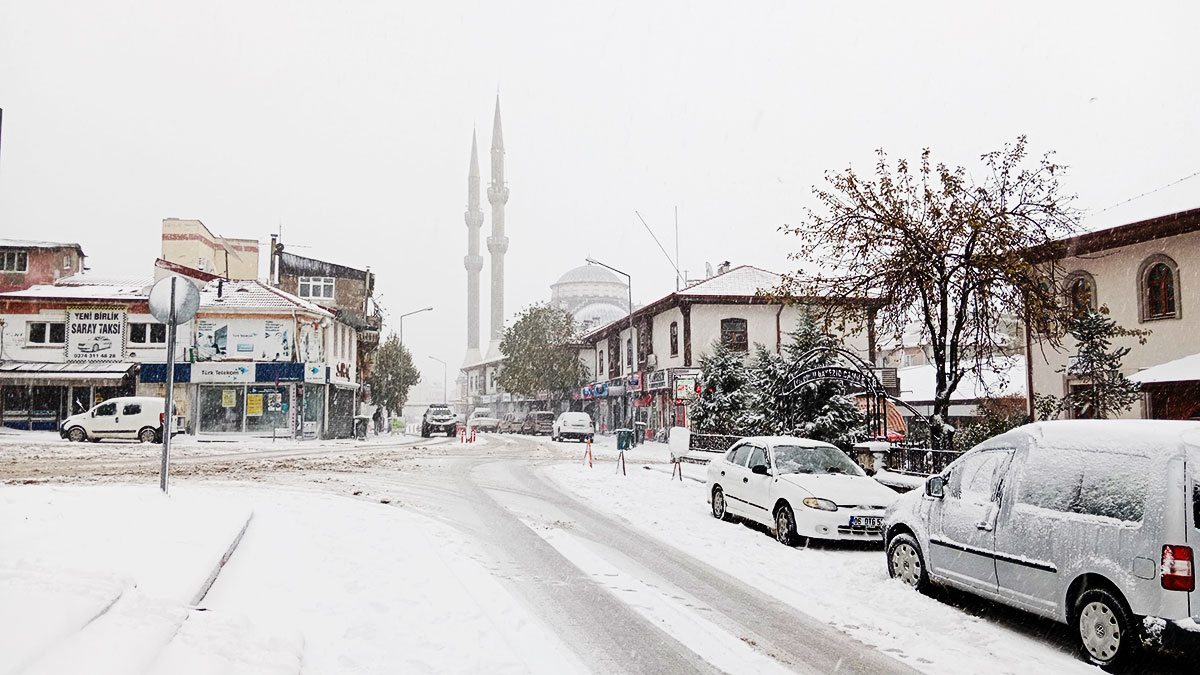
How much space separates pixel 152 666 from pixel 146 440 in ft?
105

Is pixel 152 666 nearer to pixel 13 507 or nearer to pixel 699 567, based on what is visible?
pixel 13 507

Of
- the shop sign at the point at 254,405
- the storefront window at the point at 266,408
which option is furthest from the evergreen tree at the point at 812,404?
the shop sign at the point at 254,405

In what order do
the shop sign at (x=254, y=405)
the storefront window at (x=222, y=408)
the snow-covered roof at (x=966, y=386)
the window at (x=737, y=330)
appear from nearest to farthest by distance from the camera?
1. the snow-covered roof at (x=966, y=386)
2. the storefront window at (x=222, y=408)
3. the shop sign at (x=254, y=405)
4. the window at (x=737, y=330)

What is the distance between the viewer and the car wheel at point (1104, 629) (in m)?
5.71

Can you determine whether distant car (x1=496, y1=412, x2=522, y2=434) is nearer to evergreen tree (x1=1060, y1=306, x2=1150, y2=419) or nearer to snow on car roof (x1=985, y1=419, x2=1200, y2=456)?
evergreen tree (x1=1060, y1=306, x2=1150, y2=419)

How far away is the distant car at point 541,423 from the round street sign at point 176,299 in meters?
40.2

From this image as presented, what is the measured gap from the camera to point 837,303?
16.6 metres

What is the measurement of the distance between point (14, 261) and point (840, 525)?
45.6 m

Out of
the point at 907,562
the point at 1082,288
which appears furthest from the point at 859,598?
the point at 1082,288

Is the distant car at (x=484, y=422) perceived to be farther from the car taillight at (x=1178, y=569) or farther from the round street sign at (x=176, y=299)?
the car taillight at (x=1178, y=569)

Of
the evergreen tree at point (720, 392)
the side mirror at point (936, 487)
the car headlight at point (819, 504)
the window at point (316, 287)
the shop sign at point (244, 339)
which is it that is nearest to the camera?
the side mirror at point (936, 487)

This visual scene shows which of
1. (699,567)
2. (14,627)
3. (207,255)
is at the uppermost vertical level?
(207,255)

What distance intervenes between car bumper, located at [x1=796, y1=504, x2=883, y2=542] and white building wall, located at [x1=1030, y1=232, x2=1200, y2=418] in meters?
11.6

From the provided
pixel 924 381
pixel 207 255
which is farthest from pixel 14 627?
pixel 207 255
